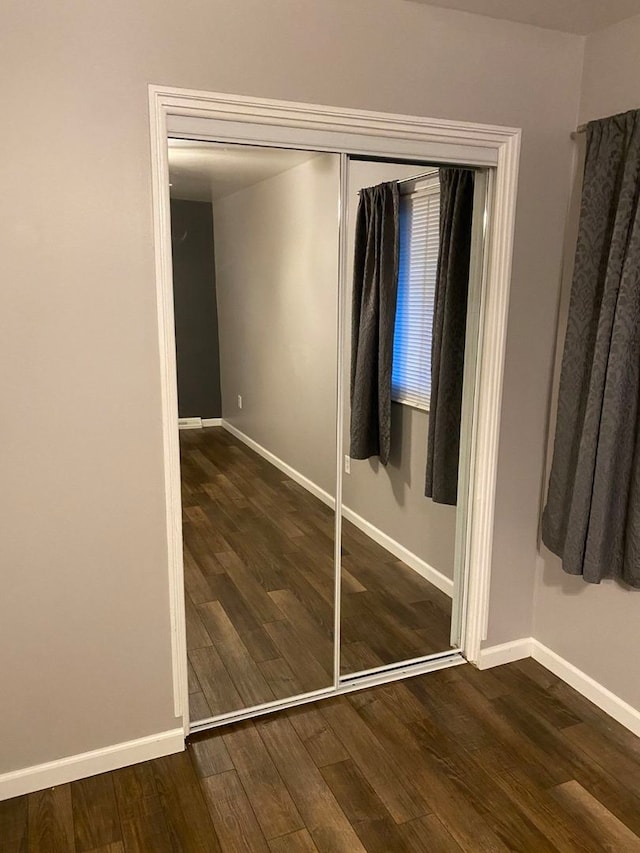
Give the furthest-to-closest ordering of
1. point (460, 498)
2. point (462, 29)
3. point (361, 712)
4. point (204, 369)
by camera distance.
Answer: point (460, 498), point (361, 712), point (204, 369), point (462, 29)

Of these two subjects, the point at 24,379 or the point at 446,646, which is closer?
the point at 24,379

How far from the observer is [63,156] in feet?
5.68

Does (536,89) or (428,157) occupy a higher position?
(536,89)

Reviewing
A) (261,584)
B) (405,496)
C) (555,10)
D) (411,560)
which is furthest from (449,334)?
(261,584)

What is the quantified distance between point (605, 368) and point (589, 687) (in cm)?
125

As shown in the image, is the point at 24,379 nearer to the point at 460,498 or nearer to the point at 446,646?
the point at 460,498

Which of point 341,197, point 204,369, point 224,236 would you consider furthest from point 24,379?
point 341,197

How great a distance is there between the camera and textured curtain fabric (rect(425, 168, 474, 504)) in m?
2.38

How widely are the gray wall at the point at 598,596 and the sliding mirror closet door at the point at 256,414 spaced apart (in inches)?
35.0

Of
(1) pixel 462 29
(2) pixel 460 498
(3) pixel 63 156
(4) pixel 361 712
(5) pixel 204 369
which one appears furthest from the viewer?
(2) pixel 460 498

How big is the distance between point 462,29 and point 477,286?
0.83 m

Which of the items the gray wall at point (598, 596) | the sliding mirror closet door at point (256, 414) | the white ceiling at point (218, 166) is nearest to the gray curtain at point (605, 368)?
the gray wall at point (598, 596)

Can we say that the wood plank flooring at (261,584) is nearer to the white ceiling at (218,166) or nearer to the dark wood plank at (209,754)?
the dark wood plank at (209,754)

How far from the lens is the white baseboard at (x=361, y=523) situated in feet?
8.08
